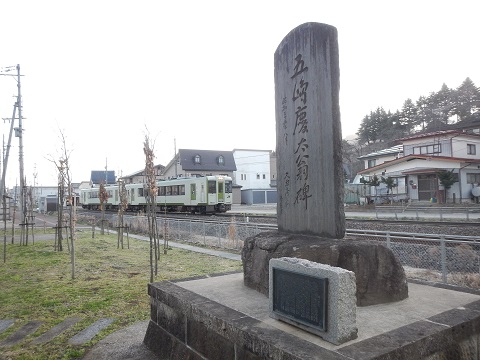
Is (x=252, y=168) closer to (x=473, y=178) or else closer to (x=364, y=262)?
(x=473, y=178)

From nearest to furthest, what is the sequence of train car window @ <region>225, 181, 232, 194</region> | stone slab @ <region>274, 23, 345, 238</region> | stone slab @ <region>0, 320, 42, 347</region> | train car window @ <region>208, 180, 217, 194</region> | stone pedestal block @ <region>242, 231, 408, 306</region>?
stone pedestal block @ <region>242, 231, 408, 306</region> → stone slab @ <region>274, 23, 345, 238</region> → stone slab @ <region>0, 320, 42, 347</region> → train car window @ <region>208, 180, 217, 194</region> → train car window @ <region>225, 181, 232, 194</region>

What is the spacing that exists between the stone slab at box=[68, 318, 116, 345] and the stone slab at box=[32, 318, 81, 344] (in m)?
0.28

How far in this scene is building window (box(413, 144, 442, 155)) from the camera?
31297 millimetres

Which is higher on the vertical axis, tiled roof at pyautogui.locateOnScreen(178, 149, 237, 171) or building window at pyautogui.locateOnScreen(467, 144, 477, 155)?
tiled roof at pyautogui.locateOnScreen(178, 149, 237, 171)

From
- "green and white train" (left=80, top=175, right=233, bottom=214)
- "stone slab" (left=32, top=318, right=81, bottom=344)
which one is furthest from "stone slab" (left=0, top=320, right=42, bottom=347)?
"green and white train" (left=80, top=175, right=233, bottom=214)

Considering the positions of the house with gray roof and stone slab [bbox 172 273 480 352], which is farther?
the house with gray roof

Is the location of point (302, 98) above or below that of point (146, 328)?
above

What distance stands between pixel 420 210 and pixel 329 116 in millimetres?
19490

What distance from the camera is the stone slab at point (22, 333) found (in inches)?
178

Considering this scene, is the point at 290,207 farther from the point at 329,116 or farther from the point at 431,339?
the point at 431,339

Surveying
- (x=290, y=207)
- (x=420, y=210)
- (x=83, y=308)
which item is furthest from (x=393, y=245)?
(x=420, y=210)

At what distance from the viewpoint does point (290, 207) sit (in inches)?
196

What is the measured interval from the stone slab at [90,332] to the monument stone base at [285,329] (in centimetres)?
78

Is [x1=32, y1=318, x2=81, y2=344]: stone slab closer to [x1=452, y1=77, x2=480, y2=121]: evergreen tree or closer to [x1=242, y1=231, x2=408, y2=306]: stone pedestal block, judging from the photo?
[x1=242, y1=231, x2=408, y2=306]: stone pedestal block
